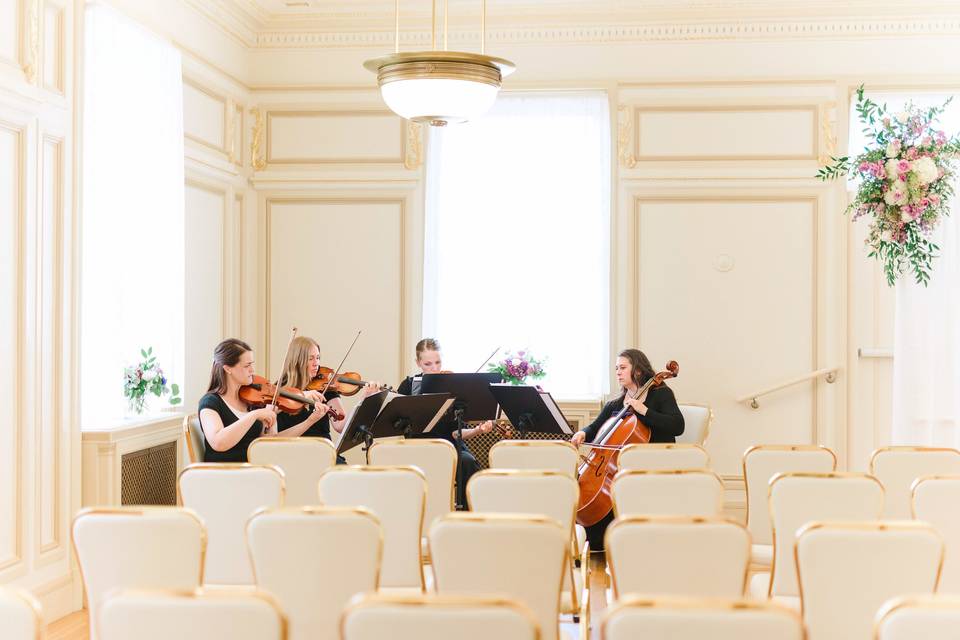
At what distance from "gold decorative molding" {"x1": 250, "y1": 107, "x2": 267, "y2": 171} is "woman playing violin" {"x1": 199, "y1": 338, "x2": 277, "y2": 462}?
2836mm

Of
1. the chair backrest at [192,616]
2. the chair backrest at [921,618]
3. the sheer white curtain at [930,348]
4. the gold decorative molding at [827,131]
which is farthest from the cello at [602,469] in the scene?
the chair backrest at [192,616]

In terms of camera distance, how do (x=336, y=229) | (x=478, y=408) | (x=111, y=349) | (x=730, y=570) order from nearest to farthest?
(x=730, y=570) → (x=111, y=349) → (x=478, y=408) → (x=336, y=229)

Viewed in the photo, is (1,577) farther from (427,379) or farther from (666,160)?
(666,160)

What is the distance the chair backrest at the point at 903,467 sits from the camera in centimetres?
385

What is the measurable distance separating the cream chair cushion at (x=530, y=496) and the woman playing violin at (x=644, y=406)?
1.95 metres

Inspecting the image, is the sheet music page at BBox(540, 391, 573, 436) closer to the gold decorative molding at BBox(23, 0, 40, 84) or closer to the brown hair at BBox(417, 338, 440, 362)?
the brown hair at BBox(417, 338, 440, 362)

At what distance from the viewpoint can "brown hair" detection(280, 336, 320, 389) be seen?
16.8 feet

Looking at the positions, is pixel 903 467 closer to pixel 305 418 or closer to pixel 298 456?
pixel 298 456

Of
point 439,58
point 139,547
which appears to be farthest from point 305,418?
point 139,547

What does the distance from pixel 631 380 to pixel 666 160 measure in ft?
6.92

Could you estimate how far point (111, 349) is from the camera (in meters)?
4.99

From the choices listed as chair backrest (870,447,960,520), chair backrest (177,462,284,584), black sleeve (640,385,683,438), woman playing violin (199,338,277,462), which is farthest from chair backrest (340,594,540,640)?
black sleeve (640,385,683,438)

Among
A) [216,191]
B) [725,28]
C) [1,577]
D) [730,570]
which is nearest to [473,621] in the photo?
[730,570]

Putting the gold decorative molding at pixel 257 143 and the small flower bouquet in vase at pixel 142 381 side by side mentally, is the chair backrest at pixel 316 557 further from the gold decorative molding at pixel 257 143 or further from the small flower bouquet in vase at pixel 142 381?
the gold decorative molding at pixel 257 143
